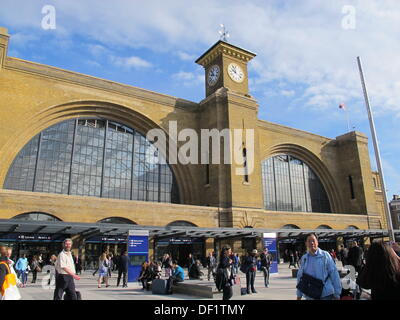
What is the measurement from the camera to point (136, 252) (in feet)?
56.0

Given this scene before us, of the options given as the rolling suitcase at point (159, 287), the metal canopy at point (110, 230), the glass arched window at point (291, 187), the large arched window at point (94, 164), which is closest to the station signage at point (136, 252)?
the rolling suitcase at point (159, 287)

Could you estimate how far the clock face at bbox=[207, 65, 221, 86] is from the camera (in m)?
38.0

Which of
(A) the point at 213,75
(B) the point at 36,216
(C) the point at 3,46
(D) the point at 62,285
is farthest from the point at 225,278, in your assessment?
(A) the point at 213,75

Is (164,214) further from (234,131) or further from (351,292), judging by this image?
(351,292)

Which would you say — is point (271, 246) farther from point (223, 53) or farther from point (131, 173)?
point (223, 53)

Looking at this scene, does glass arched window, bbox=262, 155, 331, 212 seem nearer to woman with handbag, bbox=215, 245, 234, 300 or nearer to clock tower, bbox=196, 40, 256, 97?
clock tower, bbox=196, 40, 256, 97

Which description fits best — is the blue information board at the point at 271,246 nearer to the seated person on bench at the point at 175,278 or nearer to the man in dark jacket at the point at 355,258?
the seated person on bench at the point at 175,278

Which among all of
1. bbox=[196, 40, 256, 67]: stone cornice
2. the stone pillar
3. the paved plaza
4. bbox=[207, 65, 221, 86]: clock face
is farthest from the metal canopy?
bbox=[196, 40, 256, 67]: stone cornice

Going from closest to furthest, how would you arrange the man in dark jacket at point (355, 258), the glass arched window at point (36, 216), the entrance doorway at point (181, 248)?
the man in dark jacket at point (355, 258), the glass arched window at point (36, 216), the entrance doorway at point (181, 248)

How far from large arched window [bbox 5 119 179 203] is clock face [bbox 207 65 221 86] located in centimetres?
1063

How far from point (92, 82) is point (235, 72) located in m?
15.6

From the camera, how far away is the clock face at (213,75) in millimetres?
38025
